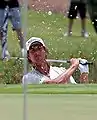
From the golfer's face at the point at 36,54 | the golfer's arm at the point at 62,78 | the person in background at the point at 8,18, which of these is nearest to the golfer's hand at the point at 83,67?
the golfer's arm at the point at 62,78

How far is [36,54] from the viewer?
3656 millimetres

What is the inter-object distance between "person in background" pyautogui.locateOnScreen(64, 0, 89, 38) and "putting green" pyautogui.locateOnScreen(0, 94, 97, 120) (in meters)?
0.86

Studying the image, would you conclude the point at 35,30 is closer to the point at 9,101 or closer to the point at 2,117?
the point at 9,101

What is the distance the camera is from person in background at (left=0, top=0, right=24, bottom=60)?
4.25 m

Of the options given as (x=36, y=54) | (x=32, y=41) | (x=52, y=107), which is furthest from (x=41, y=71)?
(x=52, y=107)

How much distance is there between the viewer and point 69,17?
4.32m

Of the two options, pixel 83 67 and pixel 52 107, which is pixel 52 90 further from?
pixel 52 107

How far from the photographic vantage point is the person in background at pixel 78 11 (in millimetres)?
4242

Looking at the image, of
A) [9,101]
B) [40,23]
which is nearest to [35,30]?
[40,23]

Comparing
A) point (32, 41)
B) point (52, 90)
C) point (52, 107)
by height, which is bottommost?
point (52, 107)

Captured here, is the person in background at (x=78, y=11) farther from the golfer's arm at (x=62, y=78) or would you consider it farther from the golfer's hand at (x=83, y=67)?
the golfer's arm at (x=62, y=78)

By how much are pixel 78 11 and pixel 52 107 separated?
1.43 m

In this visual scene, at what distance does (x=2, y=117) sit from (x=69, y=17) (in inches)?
68.3

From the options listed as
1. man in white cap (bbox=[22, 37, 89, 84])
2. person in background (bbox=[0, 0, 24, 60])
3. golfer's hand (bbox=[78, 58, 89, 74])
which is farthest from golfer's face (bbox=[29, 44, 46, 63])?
person in background (bbox=[0, 0, 24, 60])
